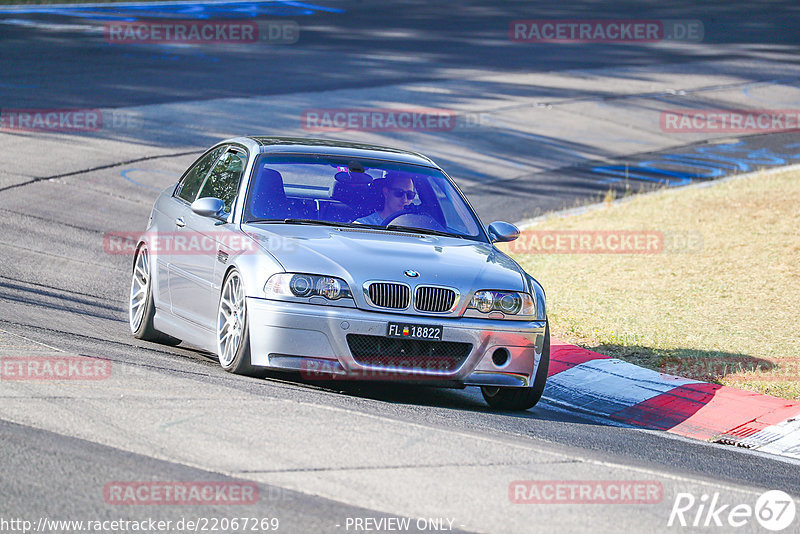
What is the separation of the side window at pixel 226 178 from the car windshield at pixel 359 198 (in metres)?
0.21

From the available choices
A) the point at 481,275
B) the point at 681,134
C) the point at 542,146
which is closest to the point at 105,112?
the point at 542,146

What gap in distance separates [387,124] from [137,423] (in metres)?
16.7

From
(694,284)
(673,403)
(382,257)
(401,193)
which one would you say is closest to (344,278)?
(382,257)

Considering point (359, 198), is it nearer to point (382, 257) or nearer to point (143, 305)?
point (382, 257)

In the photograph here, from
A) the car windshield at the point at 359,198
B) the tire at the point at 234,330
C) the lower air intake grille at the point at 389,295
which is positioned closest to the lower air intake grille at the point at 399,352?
the lower air intake grille at the point at 389,295

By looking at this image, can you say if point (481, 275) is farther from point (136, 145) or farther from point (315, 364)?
point (136, 145)

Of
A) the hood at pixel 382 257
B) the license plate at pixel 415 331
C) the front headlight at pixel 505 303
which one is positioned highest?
the hood at pixel 382 257

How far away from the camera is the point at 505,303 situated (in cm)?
771

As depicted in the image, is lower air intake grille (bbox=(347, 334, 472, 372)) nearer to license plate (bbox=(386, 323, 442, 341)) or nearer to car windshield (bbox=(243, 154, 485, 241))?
license plate (bbox=(386, 323, 442, 341))

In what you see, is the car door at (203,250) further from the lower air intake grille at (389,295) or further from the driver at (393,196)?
the lower air intake grille at (389,295)

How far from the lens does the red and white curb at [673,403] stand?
26.1 ft

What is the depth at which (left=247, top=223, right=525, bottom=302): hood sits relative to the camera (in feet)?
24.4

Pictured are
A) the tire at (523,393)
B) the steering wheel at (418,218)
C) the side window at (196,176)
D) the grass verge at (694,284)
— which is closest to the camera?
the tire at (523,393)

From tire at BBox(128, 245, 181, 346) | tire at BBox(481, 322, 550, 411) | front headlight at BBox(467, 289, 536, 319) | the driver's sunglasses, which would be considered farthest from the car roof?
tire at BBox(481, 322, 550, 411)
